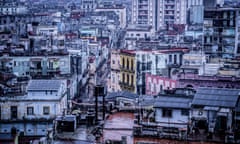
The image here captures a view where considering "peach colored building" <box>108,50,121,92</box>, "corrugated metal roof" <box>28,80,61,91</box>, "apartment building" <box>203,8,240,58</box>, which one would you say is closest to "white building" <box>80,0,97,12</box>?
"peach colored building" <box>108,50,121,92</box>

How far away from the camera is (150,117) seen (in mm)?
26906

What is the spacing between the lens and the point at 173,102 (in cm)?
2631

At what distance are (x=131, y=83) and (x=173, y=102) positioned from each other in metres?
25.3

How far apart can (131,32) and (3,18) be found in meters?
25.9

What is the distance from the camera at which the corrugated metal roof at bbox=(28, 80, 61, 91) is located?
38750mm

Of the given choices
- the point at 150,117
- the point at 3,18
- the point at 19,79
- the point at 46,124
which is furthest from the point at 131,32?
the point at 150,117

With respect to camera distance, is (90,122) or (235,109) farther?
(90,122)

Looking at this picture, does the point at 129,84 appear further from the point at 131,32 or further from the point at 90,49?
the point at 131,32

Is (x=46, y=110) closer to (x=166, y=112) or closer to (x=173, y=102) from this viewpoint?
(x=173, y=102)

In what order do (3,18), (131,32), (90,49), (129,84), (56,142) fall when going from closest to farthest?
(56,142) < (129,84) < (90,49) < (131,32) < (3,18)

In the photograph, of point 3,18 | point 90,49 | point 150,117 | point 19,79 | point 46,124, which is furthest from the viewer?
point 3,18

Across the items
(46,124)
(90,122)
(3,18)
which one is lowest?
(46,124)

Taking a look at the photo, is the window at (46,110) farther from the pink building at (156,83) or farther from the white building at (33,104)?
the pink building at (156,83)

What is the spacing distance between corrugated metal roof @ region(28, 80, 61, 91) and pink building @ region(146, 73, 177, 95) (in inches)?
385
